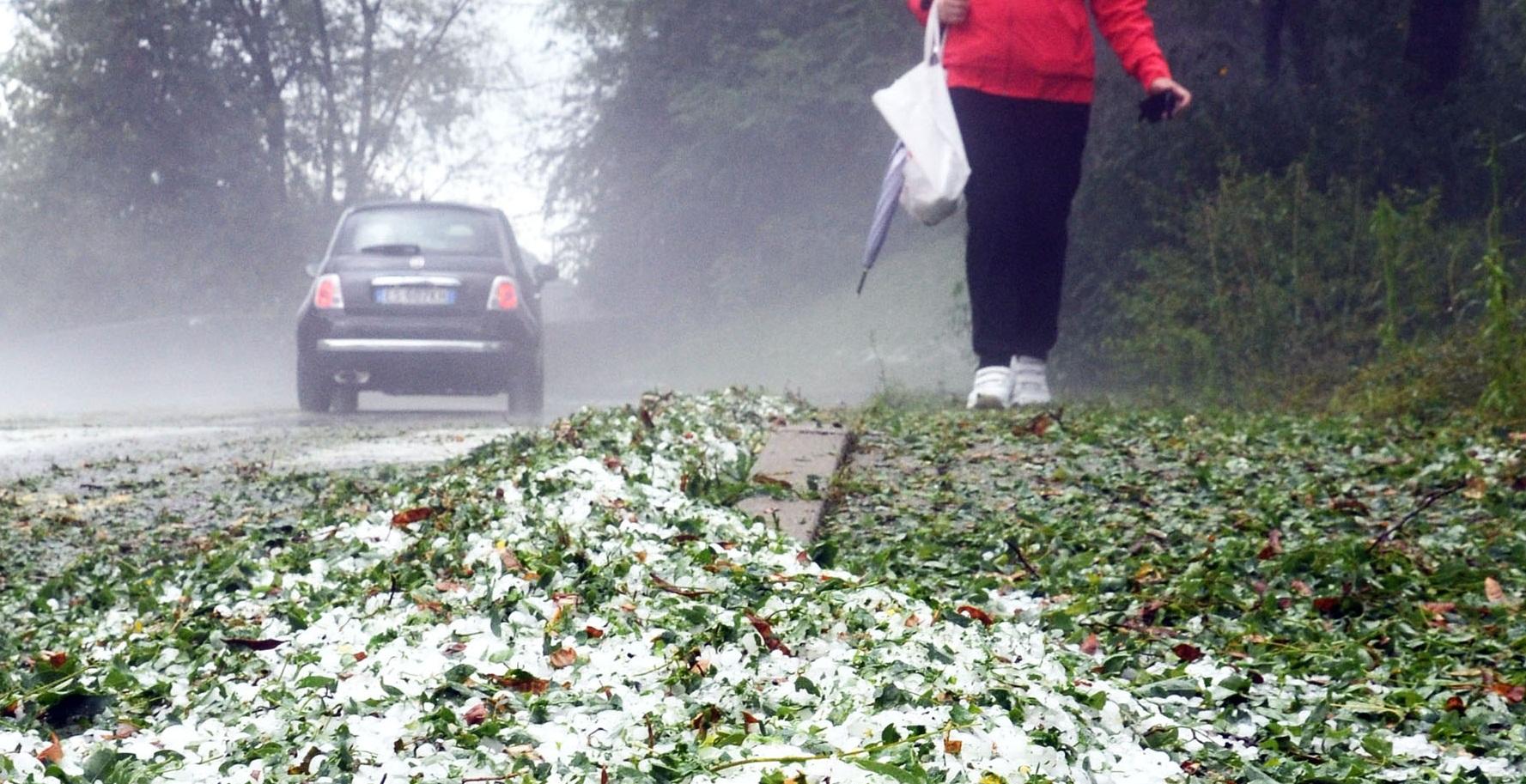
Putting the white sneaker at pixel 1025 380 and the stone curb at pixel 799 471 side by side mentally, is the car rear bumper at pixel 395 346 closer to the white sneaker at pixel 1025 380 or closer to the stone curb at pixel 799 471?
the white sneaker at pixel 1025 380

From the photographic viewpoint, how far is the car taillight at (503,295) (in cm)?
1338

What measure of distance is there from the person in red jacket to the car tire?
20.8ft

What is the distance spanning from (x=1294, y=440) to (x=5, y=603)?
367 centimetres

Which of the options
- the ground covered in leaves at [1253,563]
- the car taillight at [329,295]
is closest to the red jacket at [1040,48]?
the ground covered in leaves at [1253,563]

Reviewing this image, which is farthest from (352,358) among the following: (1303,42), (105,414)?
(1303,42)

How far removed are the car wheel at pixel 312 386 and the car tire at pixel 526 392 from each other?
125 cm

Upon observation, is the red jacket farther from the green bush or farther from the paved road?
the paved road

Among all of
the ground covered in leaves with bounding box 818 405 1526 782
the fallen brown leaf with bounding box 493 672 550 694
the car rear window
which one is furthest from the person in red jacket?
the car rear window

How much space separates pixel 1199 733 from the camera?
2855mm

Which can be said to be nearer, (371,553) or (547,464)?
(371,553)

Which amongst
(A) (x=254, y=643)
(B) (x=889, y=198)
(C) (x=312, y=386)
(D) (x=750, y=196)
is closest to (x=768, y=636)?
(A) (x=254, y=643)

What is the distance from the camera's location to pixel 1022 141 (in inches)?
291

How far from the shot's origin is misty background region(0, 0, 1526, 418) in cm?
952

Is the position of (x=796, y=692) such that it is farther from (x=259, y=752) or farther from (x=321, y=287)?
(x=321, y=287)
